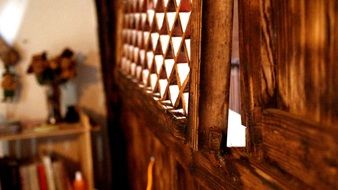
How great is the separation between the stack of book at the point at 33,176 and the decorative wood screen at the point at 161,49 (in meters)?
0.95

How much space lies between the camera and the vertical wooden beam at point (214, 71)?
769mm

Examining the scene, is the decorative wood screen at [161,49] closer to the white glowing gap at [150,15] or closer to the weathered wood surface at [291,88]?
the white glowing gap at [150,15]

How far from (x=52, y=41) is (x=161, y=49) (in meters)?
1.54

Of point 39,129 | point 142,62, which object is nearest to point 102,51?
point 39,129

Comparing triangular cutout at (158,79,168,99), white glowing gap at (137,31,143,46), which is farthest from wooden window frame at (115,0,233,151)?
white glowing gap at (137,31,143,46)

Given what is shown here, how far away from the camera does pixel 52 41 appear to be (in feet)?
8.28

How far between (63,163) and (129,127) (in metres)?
0.68

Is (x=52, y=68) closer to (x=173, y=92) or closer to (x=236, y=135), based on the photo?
(x=173, y=92)

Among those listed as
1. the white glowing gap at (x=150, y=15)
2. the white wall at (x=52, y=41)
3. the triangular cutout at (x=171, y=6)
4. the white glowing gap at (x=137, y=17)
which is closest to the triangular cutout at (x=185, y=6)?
the triangular cutout at (x=171, y=6)

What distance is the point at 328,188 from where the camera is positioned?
486mm


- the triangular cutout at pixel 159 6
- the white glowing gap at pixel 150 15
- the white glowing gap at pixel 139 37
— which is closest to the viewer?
the triangular cutout at pixel 159 6

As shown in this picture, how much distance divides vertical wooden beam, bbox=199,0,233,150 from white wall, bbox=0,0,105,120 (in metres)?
1.91

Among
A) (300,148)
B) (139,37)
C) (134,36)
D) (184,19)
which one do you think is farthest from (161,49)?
(300,148)

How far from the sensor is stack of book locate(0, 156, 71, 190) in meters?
2.28
